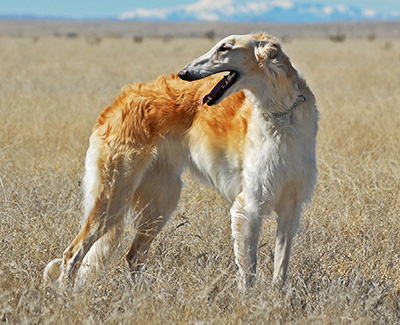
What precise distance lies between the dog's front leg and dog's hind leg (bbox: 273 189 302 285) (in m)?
0.16

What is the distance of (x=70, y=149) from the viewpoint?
689 cm

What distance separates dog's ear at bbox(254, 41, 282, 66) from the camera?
3555mm

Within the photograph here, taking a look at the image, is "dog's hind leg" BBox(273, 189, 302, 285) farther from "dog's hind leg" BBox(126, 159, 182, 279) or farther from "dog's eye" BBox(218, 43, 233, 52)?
"dog's eye" BBox(218, 43, 233, 52)

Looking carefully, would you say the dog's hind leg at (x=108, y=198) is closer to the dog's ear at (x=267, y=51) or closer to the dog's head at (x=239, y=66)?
the dog's head at (x=239, y=66)

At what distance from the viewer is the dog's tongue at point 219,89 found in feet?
11.8

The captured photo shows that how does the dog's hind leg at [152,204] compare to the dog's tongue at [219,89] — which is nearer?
the dog's tongue at [219,89]

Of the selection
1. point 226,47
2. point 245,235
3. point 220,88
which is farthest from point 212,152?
point 226,47

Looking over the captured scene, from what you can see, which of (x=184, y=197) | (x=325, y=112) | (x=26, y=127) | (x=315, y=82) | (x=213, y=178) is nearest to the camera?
(x=213, y=178)

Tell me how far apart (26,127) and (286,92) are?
502 cm

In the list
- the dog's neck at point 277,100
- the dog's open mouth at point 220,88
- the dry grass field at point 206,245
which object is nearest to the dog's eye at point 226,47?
the dog's open mouth at point 220,88

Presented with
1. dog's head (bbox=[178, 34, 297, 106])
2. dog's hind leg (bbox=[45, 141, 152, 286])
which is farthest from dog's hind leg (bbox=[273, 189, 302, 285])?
dog's hind leg (bbox=[45, 141, 152, 286])

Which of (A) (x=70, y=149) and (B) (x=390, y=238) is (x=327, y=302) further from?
(A) (x=70, y=149)

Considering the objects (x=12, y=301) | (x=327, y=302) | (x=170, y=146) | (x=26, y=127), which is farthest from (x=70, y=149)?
(x=327, y=302)

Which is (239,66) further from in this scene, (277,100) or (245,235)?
(245,235)
